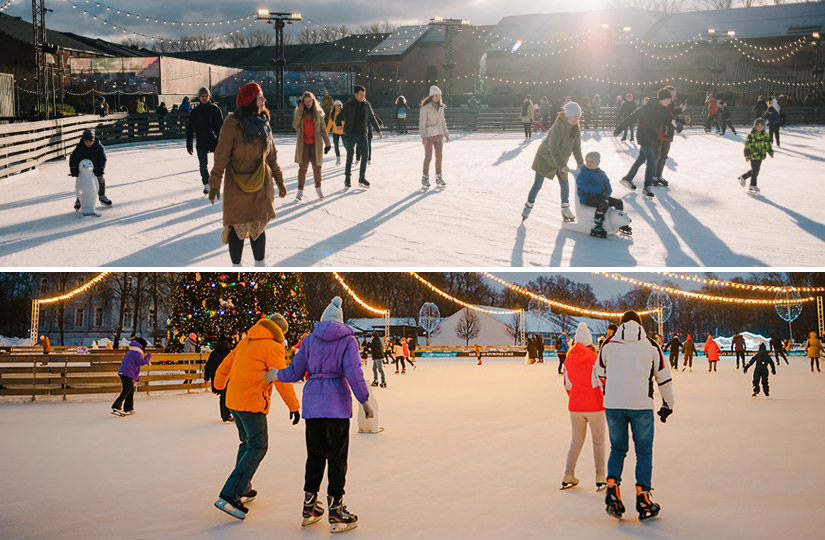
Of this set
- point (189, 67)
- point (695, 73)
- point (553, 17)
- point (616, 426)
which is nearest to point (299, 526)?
point (616, 426)

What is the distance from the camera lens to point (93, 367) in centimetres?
1209

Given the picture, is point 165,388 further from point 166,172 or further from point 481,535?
point 481,535

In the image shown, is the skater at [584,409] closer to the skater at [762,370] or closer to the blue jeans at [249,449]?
the blue jeans at [249,449]

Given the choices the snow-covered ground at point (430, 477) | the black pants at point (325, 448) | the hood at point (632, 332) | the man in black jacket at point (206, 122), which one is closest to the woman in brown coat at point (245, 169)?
the snow-covered ground at point (430, 477)

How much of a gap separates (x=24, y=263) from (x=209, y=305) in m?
7.02

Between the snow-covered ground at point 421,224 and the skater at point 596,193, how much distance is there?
0.44 ft

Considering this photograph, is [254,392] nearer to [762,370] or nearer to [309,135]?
[309,135]

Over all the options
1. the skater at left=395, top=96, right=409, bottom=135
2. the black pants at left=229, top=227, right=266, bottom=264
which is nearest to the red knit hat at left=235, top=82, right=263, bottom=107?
the black pants at left=229, top=227, right=266, bottom=264

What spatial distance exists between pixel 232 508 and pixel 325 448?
0.53 m

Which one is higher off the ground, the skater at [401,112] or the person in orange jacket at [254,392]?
the skater at [401,112]

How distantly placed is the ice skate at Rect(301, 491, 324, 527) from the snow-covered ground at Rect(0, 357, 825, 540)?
6cm

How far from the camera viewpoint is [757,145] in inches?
417

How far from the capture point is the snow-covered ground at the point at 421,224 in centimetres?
714

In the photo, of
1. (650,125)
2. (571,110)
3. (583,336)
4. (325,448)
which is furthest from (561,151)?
(325,448)
